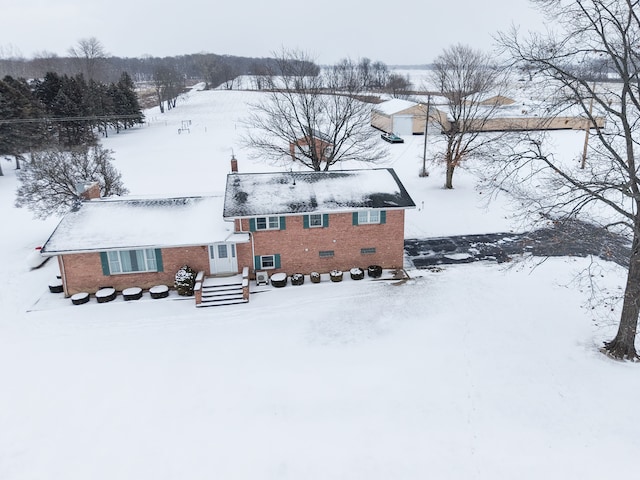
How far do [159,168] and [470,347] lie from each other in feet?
125

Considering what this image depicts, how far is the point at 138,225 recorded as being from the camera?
21.8 m

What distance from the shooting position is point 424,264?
2377 cm

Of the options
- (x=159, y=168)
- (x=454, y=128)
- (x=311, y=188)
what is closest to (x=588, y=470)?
(x=311, y=188)

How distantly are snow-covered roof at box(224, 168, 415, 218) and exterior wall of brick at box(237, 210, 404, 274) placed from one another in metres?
0.59

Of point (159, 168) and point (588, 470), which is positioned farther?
point (159, 168)

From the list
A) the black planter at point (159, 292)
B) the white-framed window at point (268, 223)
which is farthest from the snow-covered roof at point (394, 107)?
the black planter at point (159, 292)

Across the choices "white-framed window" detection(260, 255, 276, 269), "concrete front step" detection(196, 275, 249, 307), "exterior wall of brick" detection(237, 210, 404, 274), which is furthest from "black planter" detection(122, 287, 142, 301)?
"white-framed window" detection(260, 255, 276, 269)

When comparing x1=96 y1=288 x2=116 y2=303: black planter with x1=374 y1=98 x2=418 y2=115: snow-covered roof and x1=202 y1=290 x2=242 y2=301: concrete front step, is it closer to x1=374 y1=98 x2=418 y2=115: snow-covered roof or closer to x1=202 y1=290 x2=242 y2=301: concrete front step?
x1=202 y1=290 x2=242 y2=301: concrete front step

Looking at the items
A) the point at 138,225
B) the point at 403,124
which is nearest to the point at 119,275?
the point at 138,225

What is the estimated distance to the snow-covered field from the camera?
41.2 ft

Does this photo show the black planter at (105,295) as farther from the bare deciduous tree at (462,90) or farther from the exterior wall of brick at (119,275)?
the bare deciduous tree at (462,90)

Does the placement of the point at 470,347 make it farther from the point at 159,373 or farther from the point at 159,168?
the point at 159,168

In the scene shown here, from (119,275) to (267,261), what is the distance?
266 inches

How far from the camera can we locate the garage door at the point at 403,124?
58.6 metres
